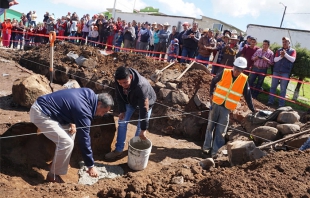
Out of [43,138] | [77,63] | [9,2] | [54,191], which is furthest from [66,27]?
[54,191]

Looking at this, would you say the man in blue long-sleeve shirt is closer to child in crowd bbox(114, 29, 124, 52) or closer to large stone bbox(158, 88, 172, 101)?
large stone bbox(158, 88, 172, 101)

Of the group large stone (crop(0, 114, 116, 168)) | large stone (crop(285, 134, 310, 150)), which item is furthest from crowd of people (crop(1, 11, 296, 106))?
large stone (crop(0, 114, 116, 168))

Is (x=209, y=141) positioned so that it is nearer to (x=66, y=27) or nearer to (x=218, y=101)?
(x=218, y=101)

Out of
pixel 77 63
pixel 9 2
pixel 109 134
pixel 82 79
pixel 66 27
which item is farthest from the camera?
pixel 66 27

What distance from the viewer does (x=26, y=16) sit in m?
19.8

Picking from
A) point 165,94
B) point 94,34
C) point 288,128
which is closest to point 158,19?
point 94,34

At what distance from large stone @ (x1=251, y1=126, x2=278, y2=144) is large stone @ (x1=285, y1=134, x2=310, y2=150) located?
0.46 meters

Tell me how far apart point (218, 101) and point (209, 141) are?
94cm

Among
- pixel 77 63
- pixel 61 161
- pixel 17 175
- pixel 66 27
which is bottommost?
pixel 17 175

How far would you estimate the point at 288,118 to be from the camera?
6023mm

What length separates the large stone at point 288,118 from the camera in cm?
601

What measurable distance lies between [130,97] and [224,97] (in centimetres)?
192

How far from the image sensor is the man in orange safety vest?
5562 mm

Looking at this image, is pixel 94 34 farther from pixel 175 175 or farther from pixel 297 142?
pixel 297 142
